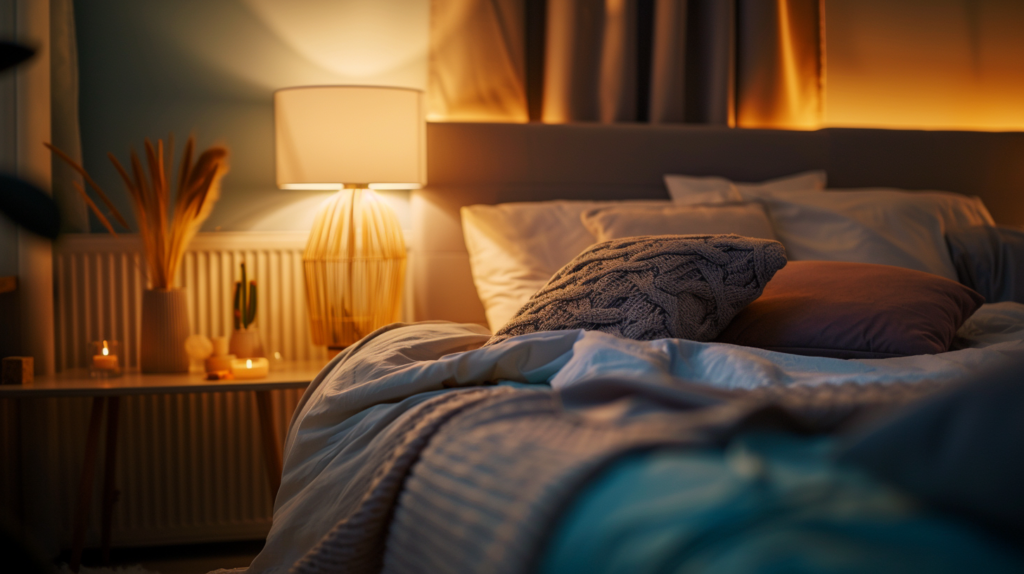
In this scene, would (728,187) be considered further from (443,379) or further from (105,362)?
(105,362)

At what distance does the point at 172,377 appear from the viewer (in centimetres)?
187

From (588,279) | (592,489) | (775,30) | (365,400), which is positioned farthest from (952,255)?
(592,489)

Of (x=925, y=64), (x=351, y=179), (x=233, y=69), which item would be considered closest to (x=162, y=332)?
(x=351, y=179)

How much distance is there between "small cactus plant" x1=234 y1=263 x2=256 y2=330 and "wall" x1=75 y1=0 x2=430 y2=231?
0.31 metres

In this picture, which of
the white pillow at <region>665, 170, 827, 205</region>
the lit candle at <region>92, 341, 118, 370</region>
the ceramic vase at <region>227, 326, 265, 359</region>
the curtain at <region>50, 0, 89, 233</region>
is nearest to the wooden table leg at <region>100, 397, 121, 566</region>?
the lit candle at <region>92, 341, 118, 370</region>

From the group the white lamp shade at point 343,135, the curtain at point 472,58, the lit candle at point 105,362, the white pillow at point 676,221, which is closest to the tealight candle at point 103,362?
the lit candle at point 105,362

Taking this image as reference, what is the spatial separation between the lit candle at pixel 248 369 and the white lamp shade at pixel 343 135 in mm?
502

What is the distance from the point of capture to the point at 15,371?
1.79 meters

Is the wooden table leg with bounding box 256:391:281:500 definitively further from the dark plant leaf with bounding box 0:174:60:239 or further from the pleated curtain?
the dark plant leaf with bounding box 0:174:60:239

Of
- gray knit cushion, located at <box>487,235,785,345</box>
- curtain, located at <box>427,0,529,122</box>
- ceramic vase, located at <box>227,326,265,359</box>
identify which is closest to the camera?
gray knit cushion, located at <box>487,235,785,345</box>

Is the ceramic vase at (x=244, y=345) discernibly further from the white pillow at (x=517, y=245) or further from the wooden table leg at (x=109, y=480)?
the white pillow at (x=517, y=245)

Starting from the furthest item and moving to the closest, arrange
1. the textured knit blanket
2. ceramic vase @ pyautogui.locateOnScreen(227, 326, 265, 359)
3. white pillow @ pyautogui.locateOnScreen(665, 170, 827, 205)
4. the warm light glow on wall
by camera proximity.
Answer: the warm light glow on wall → white pillow @ pyautogui.locateOnScreen(665, 170, 827, 205) → ceramic vase @ pyautogui.locateOnScreen(227, 326, 265, 359) → the textured knit blanket

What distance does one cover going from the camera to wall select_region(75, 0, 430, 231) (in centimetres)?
219

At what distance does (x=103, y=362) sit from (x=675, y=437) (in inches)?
71.8
